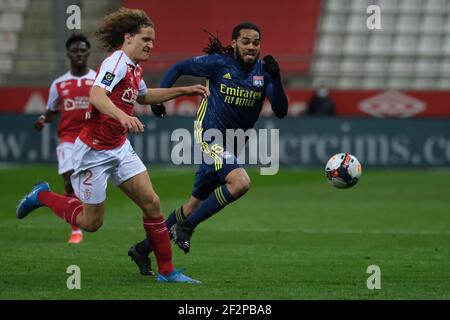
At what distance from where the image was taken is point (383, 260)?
10430 millimetres

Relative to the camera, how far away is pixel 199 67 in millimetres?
10352

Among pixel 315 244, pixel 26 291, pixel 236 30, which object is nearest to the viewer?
pixel 26 291

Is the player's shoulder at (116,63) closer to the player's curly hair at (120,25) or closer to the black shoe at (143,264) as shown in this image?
the player's curly hair at (120,25)

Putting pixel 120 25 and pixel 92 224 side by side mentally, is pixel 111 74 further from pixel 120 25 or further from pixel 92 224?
pixel 92 224

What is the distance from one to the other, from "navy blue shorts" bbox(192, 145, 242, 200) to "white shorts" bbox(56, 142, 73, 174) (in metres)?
2.91

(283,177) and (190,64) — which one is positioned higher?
(190,64)

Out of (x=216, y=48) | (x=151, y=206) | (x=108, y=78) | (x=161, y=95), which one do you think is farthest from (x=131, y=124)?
(x=216, y=48)

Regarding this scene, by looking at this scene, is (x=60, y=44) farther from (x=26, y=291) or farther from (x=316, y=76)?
(x=26, y=291)

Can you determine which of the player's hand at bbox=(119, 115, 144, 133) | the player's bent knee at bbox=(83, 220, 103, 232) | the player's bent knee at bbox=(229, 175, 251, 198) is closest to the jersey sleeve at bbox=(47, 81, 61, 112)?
the player's bent knee at bbox=(229, 175, 251, 198)

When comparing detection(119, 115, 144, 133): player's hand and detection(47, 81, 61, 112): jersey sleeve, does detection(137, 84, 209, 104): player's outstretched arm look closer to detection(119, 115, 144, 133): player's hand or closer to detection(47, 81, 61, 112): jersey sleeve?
detection(119, 115, 144, 133): player's hand

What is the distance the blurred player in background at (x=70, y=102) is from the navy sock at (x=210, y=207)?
133 inches

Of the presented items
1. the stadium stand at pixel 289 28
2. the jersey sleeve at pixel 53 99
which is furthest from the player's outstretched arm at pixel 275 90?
the stadium stand at pixel 289 28

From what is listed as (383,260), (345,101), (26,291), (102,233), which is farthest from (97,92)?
(345,101)

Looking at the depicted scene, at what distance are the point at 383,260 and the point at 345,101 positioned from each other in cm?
1648
